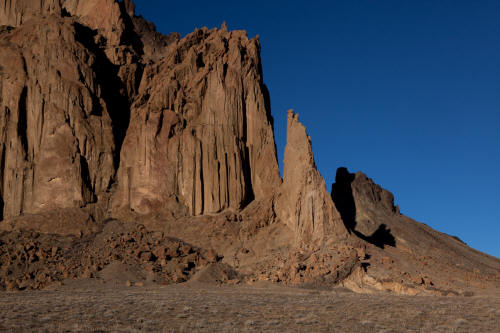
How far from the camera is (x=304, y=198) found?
48.5 m

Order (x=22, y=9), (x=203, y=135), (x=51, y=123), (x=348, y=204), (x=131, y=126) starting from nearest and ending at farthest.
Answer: (x=51, y=123), (x=203, y=135), (x=131, y=126), (x=348, y=204), (x=22, y=9)

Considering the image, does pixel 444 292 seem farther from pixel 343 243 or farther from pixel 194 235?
pixel 194 235

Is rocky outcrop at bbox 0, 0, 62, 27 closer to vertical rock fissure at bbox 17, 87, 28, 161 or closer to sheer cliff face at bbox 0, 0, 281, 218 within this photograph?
sheer cliff face at bbox 0, 0, 281, 218

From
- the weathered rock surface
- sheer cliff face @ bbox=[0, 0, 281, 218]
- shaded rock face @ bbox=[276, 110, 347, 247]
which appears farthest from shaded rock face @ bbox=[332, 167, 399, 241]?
sheer cliff face @ bbox=[0, 0, 281, 218]

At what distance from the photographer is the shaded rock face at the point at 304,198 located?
4659cm

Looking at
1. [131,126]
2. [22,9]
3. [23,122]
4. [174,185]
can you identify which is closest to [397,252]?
[174,185]

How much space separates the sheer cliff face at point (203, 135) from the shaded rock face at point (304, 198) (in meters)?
4.31

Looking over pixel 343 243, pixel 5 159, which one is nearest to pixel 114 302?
pixel 343 243

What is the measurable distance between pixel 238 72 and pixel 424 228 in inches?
1231

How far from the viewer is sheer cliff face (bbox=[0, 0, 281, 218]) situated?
56219 millimetres

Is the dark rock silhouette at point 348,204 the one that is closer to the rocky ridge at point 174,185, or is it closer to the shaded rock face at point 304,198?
the rocky ridge at point 174,185

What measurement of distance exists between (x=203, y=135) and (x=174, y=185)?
20.6 feet

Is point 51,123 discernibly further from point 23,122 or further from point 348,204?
point 348,204

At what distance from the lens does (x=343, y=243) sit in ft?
148
